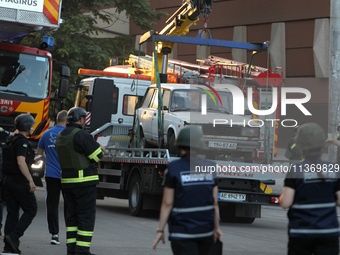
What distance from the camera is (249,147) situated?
13.8 meters

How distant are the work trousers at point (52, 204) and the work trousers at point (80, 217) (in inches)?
69.1

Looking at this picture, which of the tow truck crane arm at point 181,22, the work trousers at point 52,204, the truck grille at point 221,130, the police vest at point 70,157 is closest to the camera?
the police vest at point 70,157

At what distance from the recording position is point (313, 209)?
5609 millimetres

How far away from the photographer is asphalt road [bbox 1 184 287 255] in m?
10.1

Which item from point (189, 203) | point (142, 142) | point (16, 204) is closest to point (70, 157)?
point (16, 204)

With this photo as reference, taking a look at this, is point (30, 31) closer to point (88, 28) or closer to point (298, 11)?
point (88, 28)

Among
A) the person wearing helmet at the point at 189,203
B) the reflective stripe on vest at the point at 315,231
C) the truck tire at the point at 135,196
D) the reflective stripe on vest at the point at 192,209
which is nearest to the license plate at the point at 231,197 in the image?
the truck tire at the point at 135,196

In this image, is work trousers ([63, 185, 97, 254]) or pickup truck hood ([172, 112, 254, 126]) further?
pickup truck hood ([172, 112, 254, 126])

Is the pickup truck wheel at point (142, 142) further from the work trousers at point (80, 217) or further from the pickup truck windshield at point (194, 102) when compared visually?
the work trousers at point (80, 217)

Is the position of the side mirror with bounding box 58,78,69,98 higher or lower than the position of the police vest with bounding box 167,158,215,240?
higher

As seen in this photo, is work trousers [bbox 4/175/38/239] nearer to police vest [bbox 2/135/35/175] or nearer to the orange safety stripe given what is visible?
police vest [bbox 2/135/35/175]

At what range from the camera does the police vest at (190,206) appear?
5.67 metres

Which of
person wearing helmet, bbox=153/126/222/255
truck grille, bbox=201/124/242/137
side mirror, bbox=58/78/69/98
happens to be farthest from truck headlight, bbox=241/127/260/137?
person wearing helmet, bbox=153/126/222/255

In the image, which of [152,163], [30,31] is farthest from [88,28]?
[152,163]
